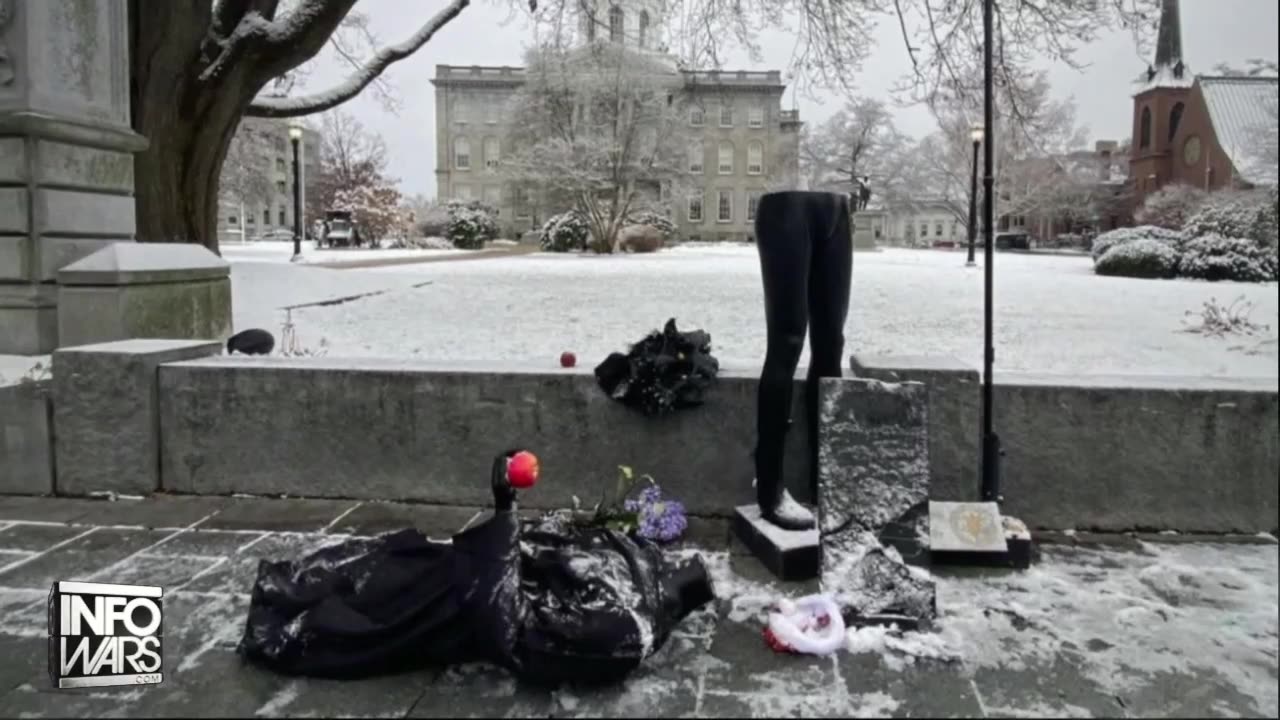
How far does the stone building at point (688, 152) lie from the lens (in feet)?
148

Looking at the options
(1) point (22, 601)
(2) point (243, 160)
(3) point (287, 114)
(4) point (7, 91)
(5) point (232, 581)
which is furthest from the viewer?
(2) point (243, 160)

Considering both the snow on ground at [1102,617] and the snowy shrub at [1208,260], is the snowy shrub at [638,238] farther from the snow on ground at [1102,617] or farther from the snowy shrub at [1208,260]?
the snow on ground at [1102,617]

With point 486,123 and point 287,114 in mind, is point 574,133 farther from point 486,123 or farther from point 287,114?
point 287,114

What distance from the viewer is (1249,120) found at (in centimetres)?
149

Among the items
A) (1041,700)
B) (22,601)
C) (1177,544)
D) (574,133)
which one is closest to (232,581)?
(22,601)

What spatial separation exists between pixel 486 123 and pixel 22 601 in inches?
2005

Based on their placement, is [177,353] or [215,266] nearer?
[177,353]

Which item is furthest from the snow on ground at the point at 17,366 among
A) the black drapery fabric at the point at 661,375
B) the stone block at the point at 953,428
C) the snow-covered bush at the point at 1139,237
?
the snow-covered bush at the point at 1139,237

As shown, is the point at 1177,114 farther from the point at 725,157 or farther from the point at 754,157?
the point at 725,157

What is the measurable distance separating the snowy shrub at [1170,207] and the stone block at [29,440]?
1649 centimetres

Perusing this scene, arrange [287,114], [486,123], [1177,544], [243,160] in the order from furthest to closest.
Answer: [486,123], [243,160], [287,114], [1177,544]

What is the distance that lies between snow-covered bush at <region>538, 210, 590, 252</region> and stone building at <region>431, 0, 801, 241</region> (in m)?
4.67

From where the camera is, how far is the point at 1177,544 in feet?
13.3

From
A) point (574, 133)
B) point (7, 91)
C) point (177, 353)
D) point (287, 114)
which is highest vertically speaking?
point (574, 133)
